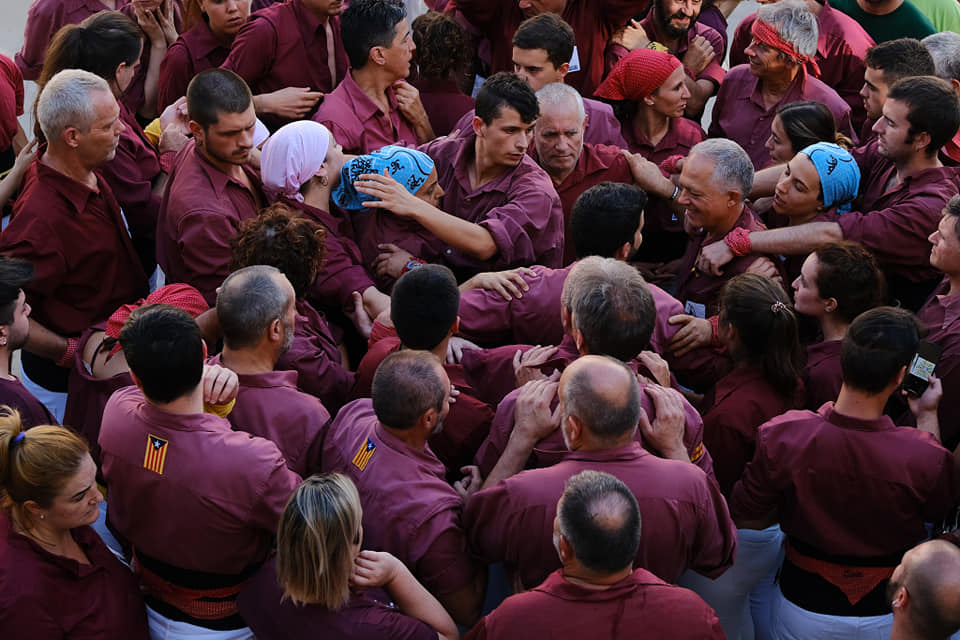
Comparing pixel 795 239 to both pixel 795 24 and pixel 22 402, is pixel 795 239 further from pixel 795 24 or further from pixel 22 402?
pixel 22 402

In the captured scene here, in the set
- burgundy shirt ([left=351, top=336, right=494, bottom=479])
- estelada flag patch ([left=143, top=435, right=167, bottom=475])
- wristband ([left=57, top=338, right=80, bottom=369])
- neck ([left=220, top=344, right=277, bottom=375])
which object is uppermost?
neck ([left=220, top=344, right=277, bottom=375])

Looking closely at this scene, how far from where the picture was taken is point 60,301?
4027mm

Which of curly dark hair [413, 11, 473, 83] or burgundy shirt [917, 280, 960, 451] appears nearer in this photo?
burgundy shirt [917, 280, 960, 451]

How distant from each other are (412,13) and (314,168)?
11.7 ft

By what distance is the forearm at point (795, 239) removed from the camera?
4.16 metres

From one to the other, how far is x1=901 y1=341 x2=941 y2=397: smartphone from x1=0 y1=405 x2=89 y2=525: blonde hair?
262cm

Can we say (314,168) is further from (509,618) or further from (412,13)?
(412,13)

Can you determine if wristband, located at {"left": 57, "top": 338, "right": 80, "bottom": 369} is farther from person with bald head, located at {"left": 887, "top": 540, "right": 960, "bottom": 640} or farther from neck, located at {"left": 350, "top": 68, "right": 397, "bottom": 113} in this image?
person with bald head, located at {"left": 887, "top": 540, "right": 960, "bottom": 640}

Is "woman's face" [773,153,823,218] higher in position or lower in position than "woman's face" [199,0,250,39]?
lower

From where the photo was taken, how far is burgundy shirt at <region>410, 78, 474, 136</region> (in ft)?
17.1

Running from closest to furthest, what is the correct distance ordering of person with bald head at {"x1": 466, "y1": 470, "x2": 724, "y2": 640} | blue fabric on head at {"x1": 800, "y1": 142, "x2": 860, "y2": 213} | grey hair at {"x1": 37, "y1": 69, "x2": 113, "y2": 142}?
person with bald head at {"x1": 466, "y1": 470, "x2": 724, "y2": 640}, grey hair at {"x1": 37, "y1": 69, "x2": 113, "y2": 142}, blue fabric on head at {"x1": 800, "y1": 142, "x2": 860, "y2": 213}

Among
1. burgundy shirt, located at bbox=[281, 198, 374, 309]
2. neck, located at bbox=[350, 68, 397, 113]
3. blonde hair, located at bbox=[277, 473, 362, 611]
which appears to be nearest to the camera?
blonde hair, located at bbox=[277, 473, 362, 611]

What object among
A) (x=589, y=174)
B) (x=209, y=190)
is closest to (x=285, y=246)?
(x=209, y=190)

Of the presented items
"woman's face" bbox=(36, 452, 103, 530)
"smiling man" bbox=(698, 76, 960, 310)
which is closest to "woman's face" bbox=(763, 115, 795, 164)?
"smiling man" bbox=(698, 76, 960, 310)
